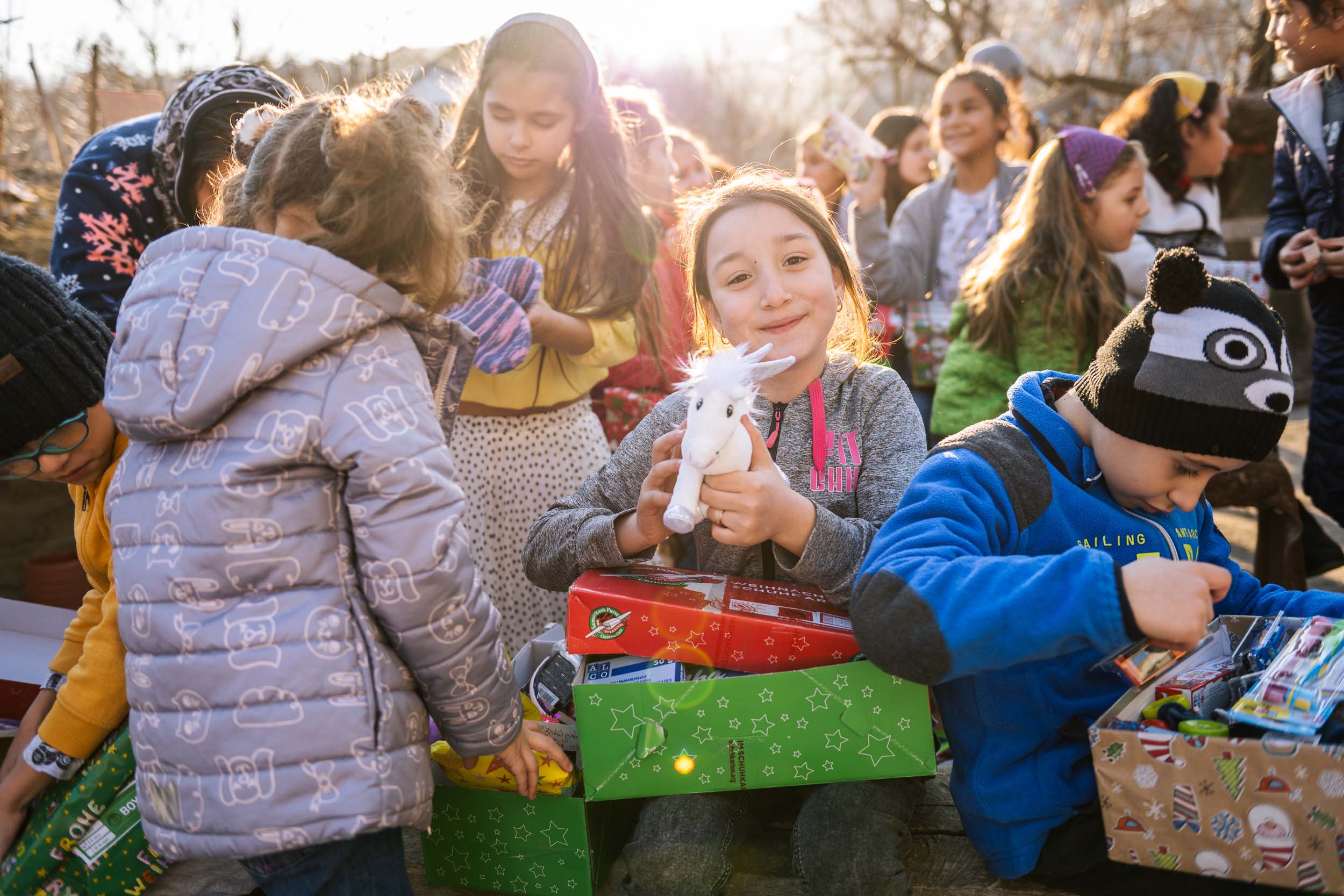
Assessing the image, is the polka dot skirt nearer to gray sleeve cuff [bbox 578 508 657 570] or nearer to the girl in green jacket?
gray sleeve cuff [bbox 578 508 657 570]

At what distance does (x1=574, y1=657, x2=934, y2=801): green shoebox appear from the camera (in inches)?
61.7

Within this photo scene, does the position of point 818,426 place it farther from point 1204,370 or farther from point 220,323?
point 220,323

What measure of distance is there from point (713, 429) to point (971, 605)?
0.48 m

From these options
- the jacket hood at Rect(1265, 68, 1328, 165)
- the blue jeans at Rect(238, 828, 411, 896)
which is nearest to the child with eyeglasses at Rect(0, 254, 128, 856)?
the blue jeans at Rect(238, 828, 411, 896)

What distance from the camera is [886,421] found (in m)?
2.00

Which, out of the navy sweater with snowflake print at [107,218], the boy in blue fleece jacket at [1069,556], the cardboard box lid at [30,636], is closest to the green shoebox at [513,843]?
the boy in blue fleece jacket at [1069,556]

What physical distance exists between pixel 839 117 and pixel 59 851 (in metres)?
4.28

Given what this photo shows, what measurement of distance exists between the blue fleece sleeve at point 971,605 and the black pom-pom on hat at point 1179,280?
17.6 inches

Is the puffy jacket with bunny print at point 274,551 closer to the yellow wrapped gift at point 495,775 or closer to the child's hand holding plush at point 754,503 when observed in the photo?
the yellow wrapped gift at point 495,775

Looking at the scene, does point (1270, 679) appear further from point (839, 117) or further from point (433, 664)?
point (839, 117)

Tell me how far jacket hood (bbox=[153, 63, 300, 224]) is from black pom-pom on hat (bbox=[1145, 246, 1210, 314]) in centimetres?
202

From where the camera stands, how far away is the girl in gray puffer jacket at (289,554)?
1.41 meters

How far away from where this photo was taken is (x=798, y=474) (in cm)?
200

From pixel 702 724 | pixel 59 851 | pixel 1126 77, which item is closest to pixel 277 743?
pixel 702 724
